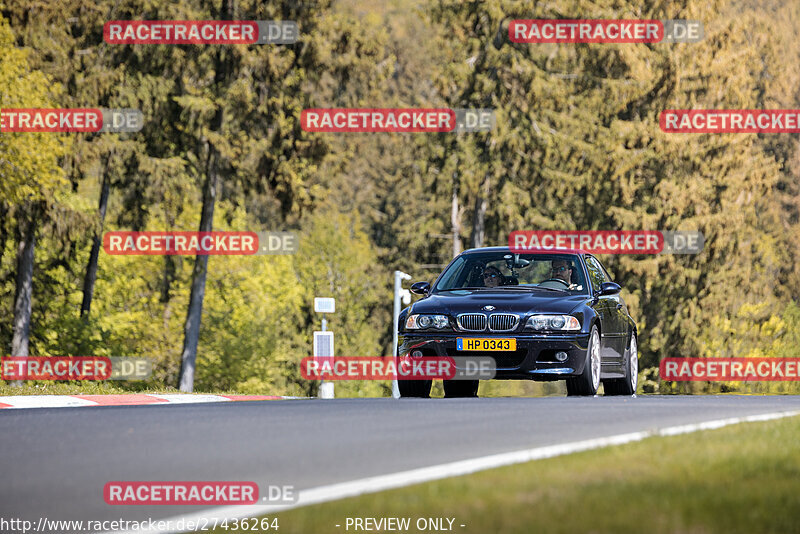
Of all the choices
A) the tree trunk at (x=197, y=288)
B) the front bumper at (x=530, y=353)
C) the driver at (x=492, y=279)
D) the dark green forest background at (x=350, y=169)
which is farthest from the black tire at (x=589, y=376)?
the tree trunk at (x=197, y=288)

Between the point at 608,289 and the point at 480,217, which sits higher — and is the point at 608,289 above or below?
below

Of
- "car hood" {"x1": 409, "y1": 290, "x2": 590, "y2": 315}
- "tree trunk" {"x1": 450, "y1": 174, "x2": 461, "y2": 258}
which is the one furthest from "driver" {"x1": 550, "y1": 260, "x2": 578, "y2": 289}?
"tree trunk" {"x1": 450, "y1": 174, "x2": 461, "y2": 258}

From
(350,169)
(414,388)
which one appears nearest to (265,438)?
(414,388)

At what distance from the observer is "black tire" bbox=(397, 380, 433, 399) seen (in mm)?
16766

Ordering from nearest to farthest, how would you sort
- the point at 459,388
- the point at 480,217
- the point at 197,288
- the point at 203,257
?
the point at 459,388, the point at 203,257, the point at 197,288, the point at 480,217

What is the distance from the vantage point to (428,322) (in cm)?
1631

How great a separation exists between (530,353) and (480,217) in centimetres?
3310

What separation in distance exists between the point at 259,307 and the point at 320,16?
27693 mm

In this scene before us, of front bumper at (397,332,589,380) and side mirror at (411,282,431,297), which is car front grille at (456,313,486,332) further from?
side mirror at (411,282,431,297)

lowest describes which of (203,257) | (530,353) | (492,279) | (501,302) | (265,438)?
(265,438)

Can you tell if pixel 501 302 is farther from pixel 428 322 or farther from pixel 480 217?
pixel 480 217

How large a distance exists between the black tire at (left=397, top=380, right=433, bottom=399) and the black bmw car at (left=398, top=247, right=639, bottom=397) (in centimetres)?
1

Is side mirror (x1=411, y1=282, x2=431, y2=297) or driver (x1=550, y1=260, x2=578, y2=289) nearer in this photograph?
side mirror (x1=411, y1=282, x2=431, y2=297)

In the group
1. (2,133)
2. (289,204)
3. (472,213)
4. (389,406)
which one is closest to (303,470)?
(389,406)
